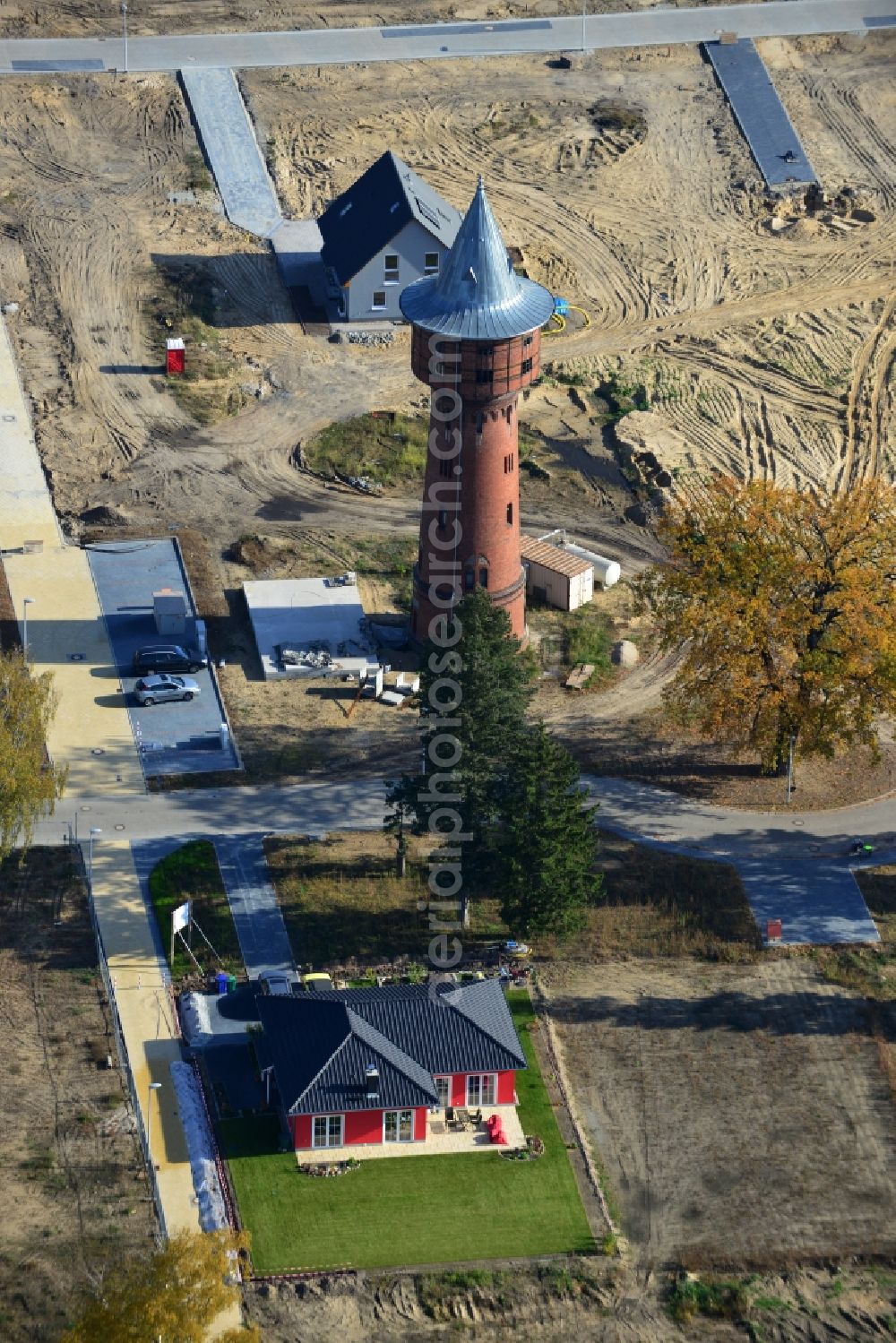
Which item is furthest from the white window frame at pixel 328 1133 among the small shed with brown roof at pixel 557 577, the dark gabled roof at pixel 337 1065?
the small shed with brown roof at pixel 557 577

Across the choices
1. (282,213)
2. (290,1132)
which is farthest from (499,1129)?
(282,213)

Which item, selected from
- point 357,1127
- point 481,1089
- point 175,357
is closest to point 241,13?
point 175,357

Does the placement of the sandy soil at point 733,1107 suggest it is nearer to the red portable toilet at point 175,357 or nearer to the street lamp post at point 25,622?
the street lamp post at point 25,622

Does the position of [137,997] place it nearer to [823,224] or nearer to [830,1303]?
[830,1303]

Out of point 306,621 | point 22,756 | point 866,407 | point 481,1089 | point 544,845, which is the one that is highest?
point 22,756

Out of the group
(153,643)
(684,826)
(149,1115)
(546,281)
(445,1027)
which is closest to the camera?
(149,1115)

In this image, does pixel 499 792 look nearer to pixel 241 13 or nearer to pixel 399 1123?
pixel 399 1123
